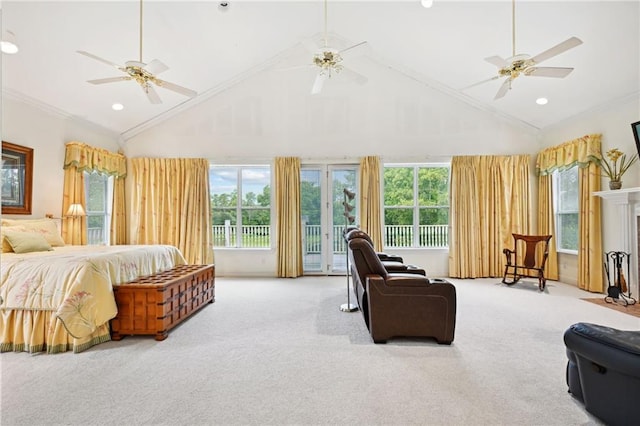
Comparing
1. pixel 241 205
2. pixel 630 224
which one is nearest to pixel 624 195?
pixel 630 224

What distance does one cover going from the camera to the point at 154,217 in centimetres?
645

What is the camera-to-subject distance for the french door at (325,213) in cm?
651

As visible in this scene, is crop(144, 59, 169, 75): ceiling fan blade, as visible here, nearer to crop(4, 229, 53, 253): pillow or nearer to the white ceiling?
the white ceiling

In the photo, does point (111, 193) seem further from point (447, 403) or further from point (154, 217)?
point (447, 403)

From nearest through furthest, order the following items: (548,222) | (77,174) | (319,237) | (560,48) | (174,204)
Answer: (560,48), (77,174), (548,222), (174,204), (319,237)

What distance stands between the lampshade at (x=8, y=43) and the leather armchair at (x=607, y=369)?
5679 mm

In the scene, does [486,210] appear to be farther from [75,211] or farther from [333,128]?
[75,211]

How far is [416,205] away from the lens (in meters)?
6.61

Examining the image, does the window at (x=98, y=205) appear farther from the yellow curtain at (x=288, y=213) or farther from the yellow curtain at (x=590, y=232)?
the yellow curtain at (x=590, y=232)

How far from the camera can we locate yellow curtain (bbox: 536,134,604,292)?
16.5 feet

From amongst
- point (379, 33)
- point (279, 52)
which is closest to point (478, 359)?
point (379, 33)

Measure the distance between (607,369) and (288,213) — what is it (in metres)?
5.12

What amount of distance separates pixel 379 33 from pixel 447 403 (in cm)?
527

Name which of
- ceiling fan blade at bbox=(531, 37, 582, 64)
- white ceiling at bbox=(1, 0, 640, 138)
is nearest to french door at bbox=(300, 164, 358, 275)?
white ceiling at bbox=(1, 0, 640, 138)
